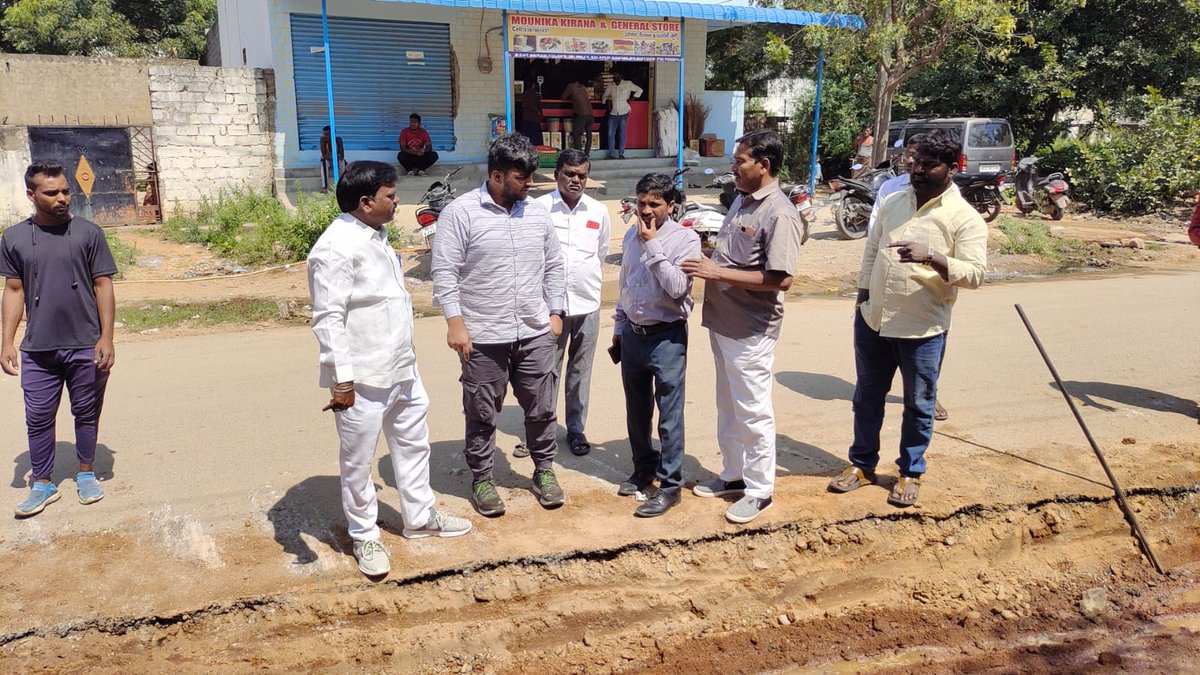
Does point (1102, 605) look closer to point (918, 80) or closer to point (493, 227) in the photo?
point (493, 227)

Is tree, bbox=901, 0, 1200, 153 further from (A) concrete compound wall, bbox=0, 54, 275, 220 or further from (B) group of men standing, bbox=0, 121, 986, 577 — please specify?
(B) group of men standing, bbox=0, 121, 986, 577

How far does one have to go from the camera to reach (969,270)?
379 centimetres

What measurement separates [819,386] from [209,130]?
1111 cm

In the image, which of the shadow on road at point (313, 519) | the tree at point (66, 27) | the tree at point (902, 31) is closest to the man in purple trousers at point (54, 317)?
the shadow on road at point (313, 519)

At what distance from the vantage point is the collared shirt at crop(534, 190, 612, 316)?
14.9 feet

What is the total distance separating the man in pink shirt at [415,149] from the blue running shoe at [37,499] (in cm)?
1106

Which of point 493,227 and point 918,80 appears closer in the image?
point 493,227

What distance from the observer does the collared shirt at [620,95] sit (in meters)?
16.1

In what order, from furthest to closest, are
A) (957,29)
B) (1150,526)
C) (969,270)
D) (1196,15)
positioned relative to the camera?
(1196,15), (957,29), (1150,526), (969,270)

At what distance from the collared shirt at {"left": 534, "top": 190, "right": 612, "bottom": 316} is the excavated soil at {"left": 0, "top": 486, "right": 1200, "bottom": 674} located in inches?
54.2

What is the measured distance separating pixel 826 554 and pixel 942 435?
1.56 m

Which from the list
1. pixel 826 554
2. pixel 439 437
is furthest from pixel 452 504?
pixel 826 554

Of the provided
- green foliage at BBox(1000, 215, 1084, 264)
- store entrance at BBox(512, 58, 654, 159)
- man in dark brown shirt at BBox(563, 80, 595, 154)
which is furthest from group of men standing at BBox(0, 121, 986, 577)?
store entrance at BBox(512, 58, 654, 159)

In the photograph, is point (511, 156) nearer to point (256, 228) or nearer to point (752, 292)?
point (752, 292)
